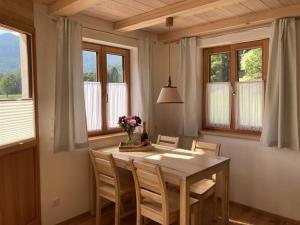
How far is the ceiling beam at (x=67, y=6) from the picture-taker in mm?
2305

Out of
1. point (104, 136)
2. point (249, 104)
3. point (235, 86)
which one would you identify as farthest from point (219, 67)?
point (104, 136)

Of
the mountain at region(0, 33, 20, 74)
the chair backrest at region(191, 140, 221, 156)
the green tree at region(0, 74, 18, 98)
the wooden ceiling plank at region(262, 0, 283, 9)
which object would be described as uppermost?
the wooden ceiling plank at region(262, 0, 283, 9)

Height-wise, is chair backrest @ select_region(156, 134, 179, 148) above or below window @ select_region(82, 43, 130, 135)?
below

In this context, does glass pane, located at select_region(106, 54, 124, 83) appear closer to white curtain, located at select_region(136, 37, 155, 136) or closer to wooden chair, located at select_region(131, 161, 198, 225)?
white curtain, located at select_region(136, 37, 155, 136)

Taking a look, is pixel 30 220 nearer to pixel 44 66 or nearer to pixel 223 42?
pixel 44 66

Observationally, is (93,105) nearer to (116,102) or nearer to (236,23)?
(116,102)

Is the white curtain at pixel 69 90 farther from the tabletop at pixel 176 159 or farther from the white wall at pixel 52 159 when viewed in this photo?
the tabletop at pixel 176 159

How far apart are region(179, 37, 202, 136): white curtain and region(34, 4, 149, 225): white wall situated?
1.31m

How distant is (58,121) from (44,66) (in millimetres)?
607

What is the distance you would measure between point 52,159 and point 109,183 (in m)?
0.69

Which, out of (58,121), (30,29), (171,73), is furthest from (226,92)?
(30,29)

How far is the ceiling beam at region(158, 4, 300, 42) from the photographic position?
8.95 ft

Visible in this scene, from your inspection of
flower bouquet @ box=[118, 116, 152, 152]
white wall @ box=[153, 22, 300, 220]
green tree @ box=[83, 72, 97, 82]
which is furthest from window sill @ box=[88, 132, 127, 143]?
white wall @ box=[153, 22, 300, 220]

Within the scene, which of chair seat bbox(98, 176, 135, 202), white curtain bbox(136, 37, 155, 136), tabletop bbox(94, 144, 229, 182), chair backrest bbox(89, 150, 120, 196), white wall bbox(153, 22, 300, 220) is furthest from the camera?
white curtain bbox(136, 37, 155, 136)
